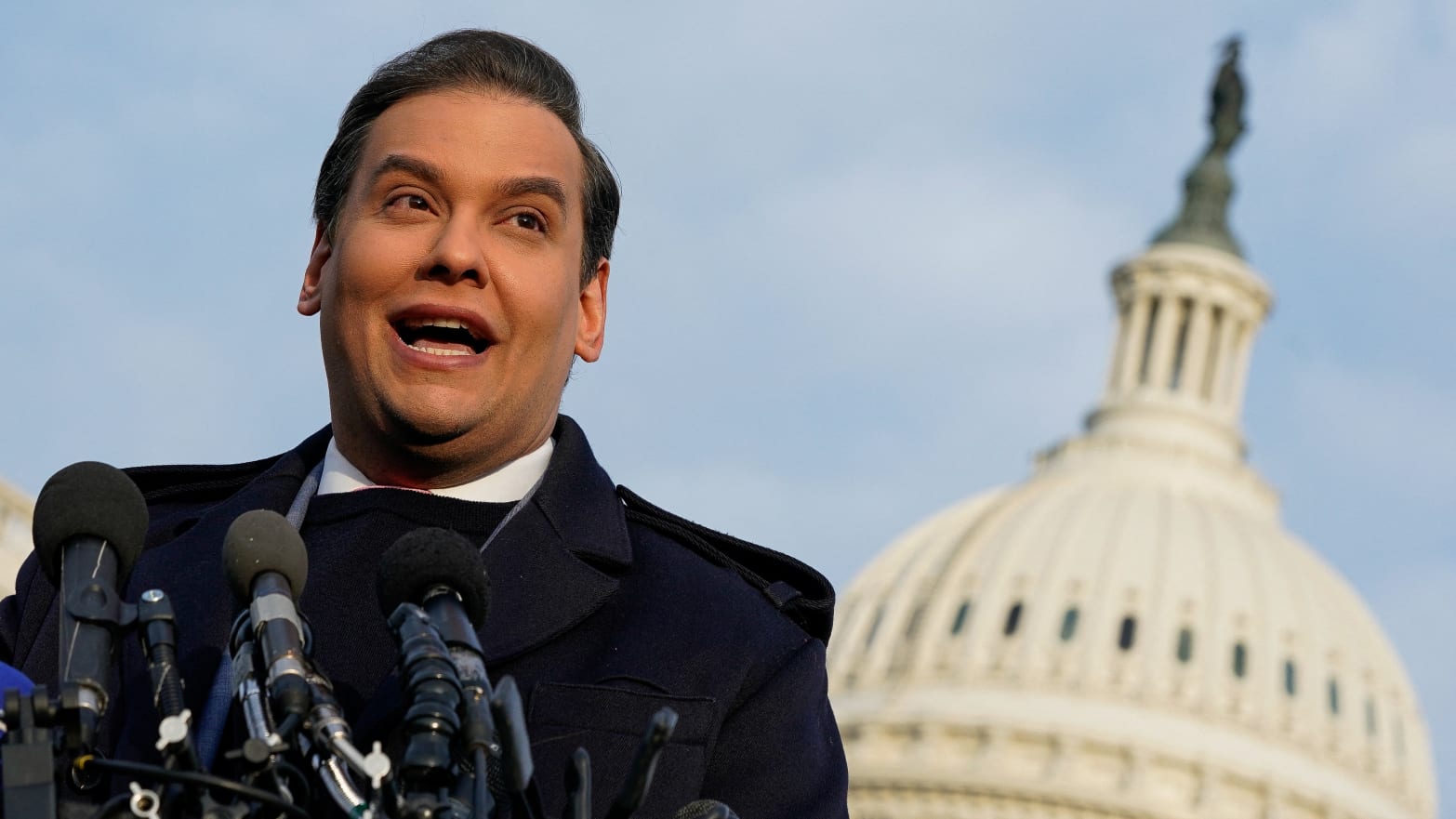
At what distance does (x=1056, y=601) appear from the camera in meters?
95.2

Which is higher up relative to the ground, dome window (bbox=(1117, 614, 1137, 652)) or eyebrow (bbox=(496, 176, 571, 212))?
dome window (bbox=(1117, 614, 1137, 652))

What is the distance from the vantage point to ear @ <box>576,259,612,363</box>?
4.92 m

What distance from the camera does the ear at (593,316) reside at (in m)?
4.92

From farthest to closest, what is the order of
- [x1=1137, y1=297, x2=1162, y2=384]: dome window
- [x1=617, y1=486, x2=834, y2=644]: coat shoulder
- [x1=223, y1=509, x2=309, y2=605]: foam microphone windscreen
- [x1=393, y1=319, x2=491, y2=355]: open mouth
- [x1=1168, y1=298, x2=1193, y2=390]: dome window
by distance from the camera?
[x1=1168, y1=298, x2=1193, y2=390]: dome window, [x1=1137, y1=297, x2=1162, y2=384]: dome window, [x1=617, y1=486, x2=834, y2=644]: coat shoulder, [x1=393, y1=319, x2=491, y2=355]: open mouth, [x1=223, y1=509, x2=309, y2=605]: foam microphone windscreen

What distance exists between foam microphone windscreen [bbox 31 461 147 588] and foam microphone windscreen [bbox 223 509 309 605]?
0.36ft

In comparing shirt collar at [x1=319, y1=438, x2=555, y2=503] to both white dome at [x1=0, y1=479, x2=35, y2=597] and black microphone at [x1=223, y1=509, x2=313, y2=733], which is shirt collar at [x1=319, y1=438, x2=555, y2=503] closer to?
black microphone at [x1=223, y1=509, x2=313, y2=733]

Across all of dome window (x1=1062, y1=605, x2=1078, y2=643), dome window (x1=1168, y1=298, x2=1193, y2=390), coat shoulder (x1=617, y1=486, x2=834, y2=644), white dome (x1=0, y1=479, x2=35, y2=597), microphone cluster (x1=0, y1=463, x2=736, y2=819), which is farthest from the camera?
dome window (x1=1168, y1=298, x2=1193, y2=390)

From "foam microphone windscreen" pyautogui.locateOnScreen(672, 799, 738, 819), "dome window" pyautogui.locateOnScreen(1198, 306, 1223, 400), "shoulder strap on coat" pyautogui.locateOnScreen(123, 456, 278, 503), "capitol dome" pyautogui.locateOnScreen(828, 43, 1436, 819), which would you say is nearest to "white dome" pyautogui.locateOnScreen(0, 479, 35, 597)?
"shoulder strap on coat" pyautogui.locateOnScreen(123, 456, 278, 503)

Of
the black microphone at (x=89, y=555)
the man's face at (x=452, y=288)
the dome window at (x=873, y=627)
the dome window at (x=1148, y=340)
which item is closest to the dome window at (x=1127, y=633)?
the dome window at (x=873, y=627)

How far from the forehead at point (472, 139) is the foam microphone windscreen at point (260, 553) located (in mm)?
806

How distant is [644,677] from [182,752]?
102cm

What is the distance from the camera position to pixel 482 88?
15.3 feet

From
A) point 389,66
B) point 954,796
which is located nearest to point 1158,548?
point 954,796

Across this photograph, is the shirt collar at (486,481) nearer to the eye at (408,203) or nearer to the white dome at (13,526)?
the eye at (408,203)
